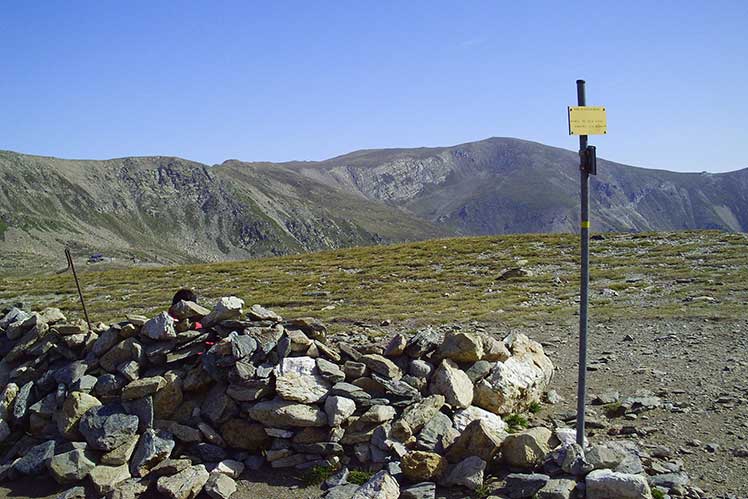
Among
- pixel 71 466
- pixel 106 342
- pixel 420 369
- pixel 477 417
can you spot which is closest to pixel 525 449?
pixel 477 417

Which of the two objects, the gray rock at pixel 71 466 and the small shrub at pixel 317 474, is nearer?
the small shrub at pixel 317 474

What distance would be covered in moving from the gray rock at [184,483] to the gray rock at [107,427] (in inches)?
48.6

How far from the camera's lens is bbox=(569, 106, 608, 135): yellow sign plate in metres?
7.09

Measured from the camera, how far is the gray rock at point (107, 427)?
9133 mm

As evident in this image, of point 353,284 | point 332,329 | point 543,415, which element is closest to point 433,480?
point 543,415

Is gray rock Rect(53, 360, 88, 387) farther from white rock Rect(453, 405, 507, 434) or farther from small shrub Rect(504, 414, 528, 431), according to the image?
small shrub Rect(504, 414, 528, 431)

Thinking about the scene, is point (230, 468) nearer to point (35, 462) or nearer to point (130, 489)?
point (130, 489)

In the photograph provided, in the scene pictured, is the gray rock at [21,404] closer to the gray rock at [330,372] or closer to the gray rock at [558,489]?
the gray rock at [330,372]

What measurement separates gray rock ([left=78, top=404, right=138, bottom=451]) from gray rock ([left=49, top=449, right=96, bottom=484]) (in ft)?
0.78

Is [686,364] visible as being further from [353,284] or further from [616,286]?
[353,284]

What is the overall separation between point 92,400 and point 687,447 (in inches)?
383

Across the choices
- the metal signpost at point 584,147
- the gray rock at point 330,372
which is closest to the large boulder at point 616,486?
the metal signpost at point 584,147

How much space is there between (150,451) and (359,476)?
3.43 metres

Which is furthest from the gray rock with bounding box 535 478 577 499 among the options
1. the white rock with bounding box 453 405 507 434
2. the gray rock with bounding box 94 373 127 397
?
the gray rock with bounding box 94 373 127 397
